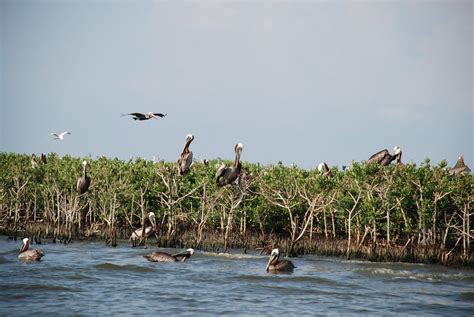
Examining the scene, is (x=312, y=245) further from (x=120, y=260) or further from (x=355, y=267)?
(x=120, y=260)

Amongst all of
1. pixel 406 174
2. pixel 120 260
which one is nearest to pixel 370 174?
pixel 406 174

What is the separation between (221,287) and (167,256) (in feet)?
12.4

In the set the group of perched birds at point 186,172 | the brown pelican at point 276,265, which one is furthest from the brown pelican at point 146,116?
the brown pelican at point 276,265

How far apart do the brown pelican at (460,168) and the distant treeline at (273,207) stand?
2.14 feet

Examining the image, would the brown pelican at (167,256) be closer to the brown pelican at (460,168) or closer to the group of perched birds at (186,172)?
the group of perched birds at (186,172)

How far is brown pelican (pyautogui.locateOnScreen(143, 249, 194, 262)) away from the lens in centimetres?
2380

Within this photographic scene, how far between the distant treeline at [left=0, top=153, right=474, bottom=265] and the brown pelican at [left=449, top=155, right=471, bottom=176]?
2.14 ft

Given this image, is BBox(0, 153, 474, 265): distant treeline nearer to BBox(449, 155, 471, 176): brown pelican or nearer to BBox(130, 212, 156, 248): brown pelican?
BBox(130, 212, 156, 248): brown pelican

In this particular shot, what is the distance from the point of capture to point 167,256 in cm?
2386

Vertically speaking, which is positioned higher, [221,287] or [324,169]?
[324,169]

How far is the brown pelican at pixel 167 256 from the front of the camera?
23797 millimetres

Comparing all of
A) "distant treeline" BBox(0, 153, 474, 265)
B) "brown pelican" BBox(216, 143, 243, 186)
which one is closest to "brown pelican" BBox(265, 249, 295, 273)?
"distant treeline" BBox(0, 153, 474, 265)

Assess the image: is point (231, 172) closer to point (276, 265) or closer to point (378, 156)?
point (276, 265)

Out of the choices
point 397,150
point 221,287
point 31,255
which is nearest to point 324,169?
point 397,150
